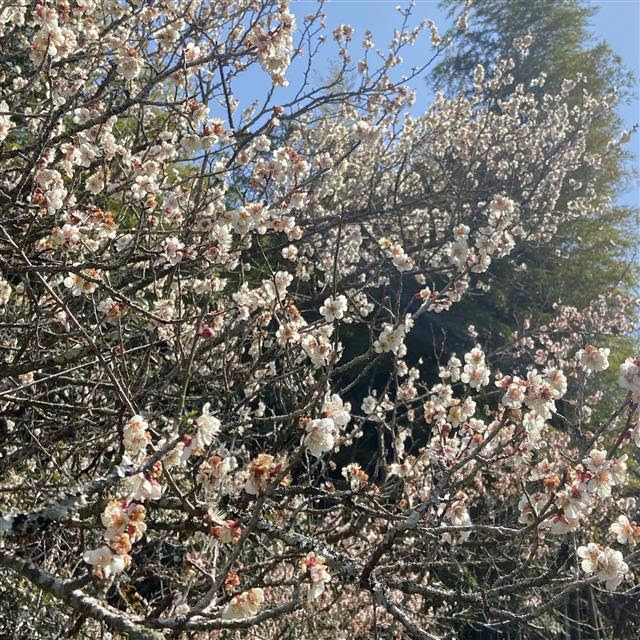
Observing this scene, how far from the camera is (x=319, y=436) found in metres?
1.96

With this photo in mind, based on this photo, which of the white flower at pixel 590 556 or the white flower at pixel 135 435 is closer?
the white flower at pixel 135 435

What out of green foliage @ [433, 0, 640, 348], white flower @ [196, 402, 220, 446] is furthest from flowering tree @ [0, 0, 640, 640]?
green foliage @ [433, 0, 640, 348]

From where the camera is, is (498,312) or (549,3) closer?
(498,312)

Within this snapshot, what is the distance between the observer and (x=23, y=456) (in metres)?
3.14

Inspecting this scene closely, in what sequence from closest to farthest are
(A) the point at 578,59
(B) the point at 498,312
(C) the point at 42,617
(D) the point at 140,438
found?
1. (D) the point at 140,438
2. (C) the point at 42,617
3. (B) the point at 498,312
4. (A) the point at 578,59

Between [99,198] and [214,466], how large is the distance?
289 centimetres

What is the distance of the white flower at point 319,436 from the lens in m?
1.94

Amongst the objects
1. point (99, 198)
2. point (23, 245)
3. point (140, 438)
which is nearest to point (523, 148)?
point (99, 198)

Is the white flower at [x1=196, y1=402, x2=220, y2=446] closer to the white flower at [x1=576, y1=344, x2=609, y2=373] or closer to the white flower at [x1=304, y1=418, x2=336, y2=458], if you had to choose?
the white flower at [x1=304, y1=418, x2=336, y2=458]

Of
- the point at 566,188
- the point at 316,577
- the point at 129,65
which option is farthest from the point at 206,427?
the point at 566,188

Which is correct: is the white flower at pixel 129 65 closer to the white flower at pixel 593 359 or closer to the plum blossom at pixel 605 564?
the white flower at pixel 593 359

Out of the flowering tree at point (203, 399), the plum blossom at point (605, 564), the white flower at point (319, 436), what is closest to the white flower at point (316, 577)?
the flowering tree at point (203, 399)

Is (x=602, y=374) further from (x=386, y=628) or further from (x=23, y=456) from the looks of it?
(x=23, y=456)

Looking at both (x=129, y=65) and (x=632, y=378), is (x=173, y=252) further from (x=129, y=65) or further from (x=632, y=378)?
(x=632, y=378)
